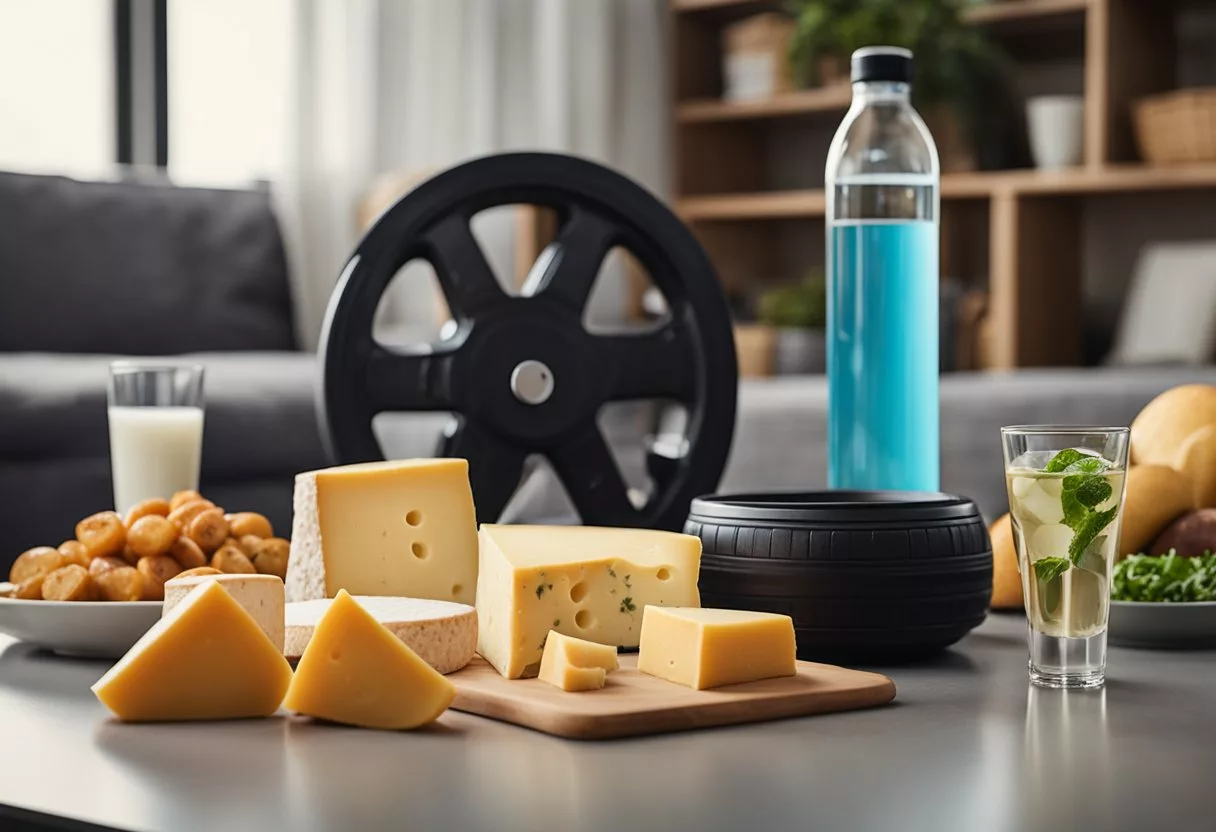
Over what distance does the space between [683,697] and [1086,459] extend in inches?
9.0

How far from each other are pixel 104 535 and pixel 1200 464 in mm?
736

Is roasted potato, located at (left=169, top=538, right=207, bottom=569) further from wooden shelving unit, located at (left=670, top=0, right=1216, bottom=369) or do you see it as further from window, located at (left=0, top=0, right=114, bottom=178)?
wooden shelving unit, located at (left=670, top=0, right=1216, bottom=369)

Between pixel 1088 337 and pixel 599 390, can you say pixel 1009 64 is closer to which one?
pixel 1088 337

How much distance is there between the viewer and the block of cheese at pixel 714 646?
2.33 ft

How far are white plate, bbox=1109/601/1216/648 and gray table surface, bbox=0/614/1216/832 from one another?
13cm

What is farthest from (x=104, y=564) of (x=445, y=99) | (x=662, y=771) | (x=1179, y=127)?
(x=445, y=99)

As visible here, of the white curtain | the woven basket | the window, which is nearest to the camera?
the woven basket

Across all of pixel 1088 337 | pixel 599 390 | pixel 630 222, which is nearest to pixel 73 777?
pixel 599 390

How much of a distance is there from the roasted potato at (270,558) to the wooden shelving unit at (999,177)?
3.48m

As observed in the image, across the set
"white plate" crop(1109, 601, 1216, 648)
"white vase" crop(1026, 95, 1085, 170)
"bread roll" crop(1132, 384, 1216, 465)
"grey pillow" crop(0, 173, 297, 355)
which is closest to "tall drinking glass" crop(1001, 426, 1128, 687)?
"white plate" crop(1109, 601, 1216, 648)

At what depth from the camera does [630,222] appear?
1191 millimetres

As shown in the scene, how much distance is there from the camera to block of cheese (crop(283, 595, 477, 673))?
0.75 metres

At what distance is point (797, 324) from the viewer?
4.43 meters

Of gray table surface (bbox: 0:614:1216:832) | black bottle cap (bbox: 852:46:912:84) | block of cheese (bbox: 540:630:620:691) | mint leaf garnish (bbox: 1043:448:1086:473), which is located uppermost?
black bottle cap (bbox: 852:46:912:84)
